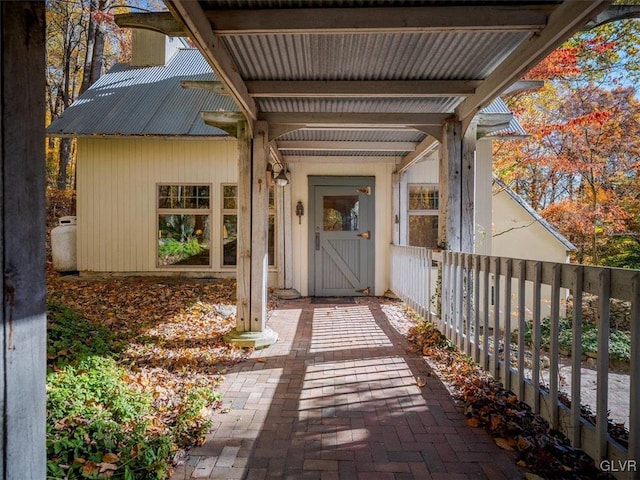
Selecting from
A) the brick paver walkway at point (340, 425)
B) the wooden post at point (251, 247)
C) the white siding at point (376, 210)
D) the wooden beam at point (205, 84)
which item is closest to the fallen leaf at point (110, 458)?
the brick paver walkway at point (340, 425)

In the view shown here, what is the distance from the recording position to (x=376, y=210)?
773cm

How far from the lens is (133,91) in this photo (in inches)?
365

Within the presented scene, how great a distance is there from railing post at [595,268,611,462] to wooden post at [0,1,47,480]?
229 centimetres

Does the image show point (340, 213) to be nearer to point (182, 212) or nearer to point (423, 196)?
point (423, 196)

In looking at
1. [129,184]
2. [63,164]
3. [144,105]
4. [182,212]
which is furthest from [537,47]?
[63,164]

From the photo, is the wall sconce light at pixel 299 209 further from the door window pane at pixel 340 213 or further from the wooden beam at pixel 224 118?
the wooden beam at pixel 224 118

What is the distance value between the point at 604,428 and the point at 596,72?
524 inches

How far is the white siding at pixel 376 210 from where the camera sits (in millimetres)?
7688

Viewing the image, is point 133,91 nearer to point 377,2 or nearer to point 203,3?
point 203,3

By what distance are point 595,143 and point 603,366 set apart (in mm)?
12465

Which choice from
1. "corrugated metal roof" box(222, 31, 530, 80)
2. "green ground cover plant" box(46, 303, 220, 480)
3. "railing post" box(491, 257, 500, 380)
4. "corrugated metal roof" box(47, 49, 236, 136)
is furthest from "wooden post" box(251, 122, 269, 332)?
"corrugated metal roof" box(47, 49, 236, 136)

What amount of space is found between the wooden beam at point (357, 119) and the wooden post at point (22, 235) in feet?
11.4

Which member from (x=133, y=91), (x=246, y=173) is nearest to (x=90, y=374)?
(x=246, y=173)

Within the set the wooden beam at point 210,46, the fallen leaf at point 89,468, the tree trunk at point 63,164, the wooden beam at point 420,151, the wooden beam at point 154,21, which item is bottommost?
the fallen leaf at point 89,468
